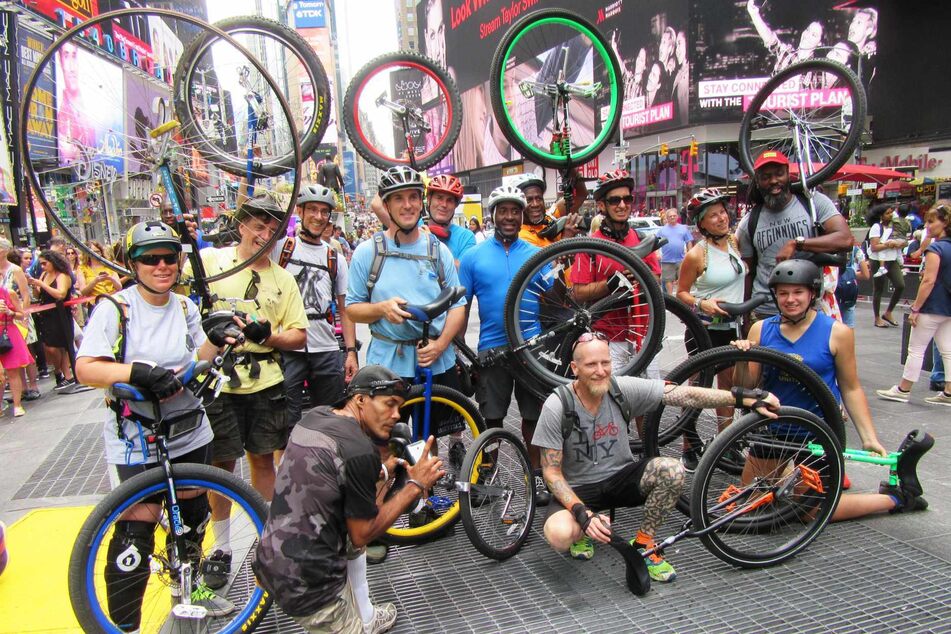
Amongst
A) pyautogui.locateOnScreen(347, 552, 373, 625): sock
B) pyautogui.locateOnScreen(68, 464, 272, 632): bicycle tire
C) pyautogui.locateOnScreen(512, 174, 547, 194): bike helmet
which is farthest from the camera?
pyautogui.locateOnScreen(512, 174, 547, 194): bike helmet

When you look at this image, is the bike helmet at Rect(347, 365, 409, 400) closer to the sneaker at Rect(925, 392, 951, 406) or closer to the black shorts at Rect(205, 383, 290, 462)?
the black shorts at Rect(205, 383, 290, 462)

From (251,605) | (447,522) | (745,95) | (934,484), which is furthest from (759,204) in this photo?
(745,95)

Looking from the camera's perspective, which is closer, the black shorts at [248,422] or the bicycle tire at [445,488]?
the black shorts at [248,422]

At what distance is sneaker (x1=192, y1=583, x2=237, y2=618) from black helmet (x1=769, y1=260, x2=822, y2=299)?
3.54m

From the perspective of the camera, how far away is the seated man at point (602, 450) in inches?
120

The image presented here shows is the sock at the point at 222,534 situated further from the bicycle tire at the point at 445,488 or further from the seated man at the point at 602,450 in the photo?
the seated man at the point at 602,450

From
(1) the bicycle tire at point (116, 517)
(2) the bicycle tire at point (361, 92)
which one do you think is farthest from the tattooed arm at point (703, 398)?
(2) the bicycle tire at point (361, 92)

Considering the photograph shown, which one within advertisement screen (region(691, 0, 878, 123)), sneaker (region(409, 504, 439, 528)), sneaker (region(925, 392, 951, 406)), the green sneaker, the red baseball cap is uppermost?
advertisement screen (region(691, 0, 878, 123))

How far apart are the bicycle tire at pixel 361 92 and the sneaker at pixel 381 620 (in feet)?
13.1

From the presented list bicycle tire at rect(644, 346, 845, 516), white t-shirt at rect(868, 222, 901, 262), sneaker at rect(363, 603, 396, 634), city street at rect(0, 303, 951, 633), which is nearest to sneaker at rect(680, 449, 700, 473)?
bicycle tire at rect(644, 346, 845, 516)

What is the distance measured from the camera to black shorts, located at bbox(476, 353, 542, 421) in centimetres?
391

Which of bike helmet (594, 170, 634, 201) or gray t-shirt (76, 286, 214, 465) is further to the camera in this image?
bike helmet (594, 170, 634, 201)

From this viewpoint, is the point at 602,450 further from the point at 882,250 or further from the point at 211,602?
the point at 882,250

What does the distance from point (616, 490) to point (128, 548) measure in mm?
2409
